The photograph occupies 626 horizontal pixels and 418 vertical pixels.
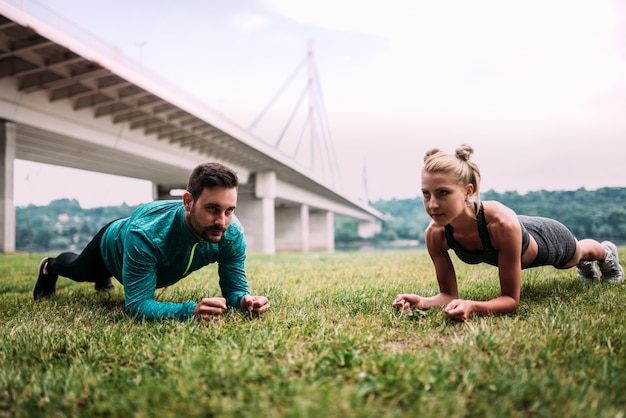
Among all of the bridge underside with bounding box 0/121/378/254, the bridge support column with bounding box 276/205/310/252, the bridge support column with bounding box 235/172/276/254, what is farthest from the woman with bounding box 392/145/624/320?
the bridge support column with bounding box 276/205/310/252

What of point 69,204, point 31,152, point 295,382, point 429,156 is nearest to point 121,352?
point 295,382

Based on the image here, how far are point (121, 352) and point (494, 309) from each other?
2360 millimetres

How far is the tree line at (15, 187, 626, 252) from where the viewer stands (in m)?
14.8

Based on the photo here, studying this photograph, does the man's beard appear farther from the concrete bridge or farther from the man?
the concrete bridge

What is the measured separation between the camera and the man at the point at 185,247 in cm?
279

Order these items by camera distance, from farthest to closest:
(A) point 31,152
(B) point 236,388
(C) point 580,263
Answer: (A) point 31,152 < (C) point 580,263 < (B) point 236,388

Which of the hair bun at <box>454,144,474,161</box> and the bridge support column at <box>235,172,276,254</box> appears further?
the bridge support column at <box>235,172,276,254</box>

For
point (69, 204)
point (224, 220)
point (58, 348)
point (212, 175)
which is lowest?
point (58, 348)

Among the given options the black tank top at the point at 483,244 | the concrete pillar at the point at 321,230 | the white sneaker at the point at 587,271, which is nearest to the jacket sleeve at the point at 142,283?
the black tank top at the point at 483,244

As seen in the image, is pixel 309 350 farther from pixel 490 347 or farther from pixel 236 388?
pixel 490 347

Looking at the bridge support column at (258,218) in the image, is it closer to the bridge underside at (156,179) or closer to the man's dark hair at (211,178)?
the bridge underside at (156,179)

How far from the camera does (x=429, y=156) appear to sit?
2.94 metres

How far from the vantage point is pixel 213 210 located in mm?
2787

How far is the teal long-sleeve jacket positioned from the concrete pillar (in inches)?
2138
